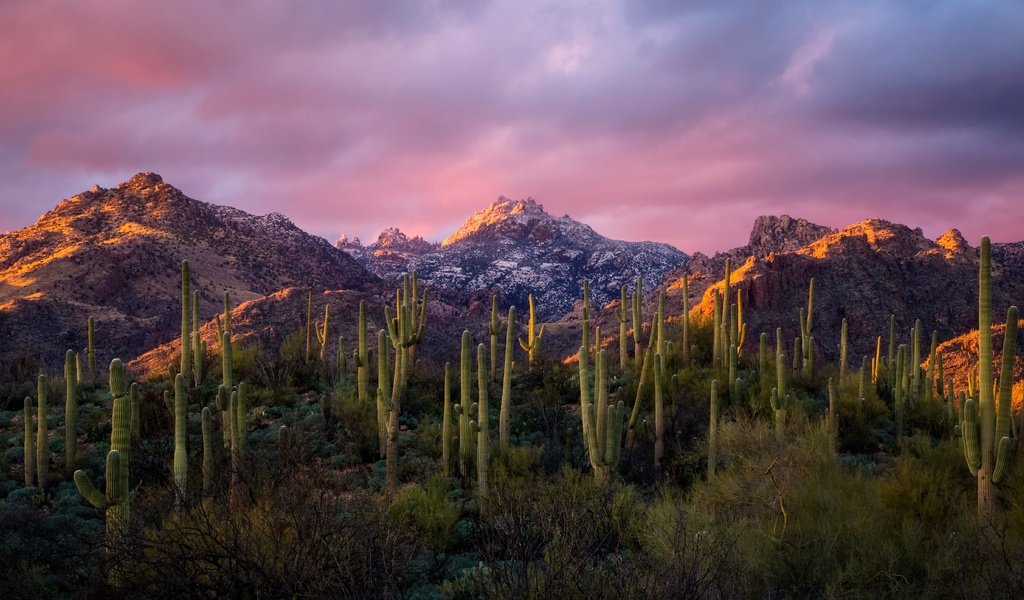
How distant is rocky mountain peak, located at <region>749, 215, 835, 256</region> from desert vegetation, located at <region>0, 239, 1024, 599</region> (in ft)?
190

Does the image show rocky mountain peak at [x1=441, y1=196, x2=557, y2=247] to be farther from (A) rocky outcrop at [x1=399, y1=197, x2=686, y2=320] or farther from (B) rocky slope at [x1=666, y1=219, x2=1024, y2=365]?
(B) rocky slope at [x1=666, y1=219, x2=1024, y2=365]

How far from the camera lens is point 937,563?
788 cm

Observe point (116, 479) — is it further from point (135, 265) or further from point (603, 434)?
point (135, 265)

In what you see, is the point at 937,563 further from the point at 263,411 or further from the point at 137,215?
the point at 137,215

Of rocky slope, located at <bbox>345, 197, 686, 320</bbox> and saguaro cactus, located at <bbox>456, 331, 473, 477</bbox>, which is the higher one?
rocky slope, located at <bbox>345, 197, 686, 320</bbox>

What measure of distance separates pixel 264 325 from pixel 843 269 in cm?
4288

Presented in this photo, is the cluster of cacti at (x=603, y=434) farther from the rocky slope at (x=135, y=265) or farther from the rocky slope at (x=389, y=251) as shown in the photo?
the rocky slope at (x=389, y=251)

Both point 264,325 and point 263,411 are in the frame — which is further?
point 264,325

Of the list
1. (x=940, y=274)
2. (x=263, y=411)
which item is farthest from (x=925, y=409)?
(x=940, y=274)

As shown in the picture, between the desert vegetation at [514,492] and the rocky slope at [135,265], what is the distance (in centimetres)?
3170

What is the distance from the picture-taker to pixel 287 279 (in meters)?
69.3

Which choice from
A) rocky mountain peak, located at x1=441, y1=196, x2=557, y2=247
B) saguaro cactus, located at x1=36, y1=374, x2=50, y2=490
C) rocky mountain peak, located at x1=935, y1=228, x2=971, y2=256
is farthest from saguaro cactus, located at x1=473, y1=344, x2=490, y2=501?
rocky mountain peak, located at x1=441, y1=196, x2=557, y2=247

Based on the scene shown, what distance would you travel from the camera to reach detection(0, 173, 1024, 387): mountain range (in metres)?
49.5

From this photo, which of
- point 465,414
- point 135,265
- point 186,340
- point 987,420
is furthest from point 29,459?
point 135,265
